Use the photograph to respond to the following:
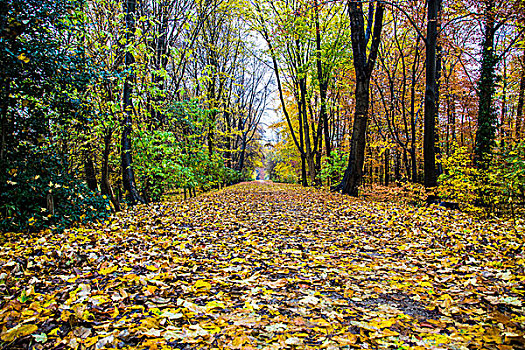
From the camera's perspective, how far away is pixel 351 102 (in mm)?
18844

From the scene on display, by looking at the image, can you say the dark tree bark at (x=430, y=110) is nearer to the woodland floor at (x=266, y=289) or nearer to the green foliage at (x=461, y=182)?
the green foliage at (x=461, y=182)

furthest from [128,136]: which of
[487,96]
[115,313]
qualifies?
[487,96]

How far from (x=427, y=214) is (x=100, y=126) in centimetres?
765

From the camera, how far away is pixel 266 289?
2.63 meters

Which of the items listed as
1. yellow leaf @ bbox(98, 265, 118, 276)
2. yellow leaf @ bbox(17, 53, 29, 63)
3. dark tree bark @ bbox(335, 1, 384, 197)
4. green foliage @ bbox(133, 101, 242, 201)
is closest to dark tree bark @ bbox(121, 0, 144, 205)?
green foliage @ bbox(133, 101, 242, 201)

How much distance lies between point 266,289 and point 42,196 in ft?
15.5

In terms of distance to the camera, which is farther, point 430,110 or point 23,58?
point 430,110

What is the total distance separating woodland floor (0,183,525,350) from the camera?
179 centimetres

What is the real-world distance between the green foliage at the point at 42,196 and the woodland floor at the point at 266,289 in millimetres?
492

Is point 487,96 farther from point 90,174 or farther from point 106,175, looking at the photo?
point 90,174

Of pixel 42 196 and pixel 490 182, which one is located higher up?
pixel 490 182

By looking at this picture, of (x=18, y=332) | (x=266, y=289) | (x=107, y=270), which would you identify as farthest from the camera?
(x=107, y=270)

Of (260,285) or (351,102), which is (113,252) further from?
(351,102)

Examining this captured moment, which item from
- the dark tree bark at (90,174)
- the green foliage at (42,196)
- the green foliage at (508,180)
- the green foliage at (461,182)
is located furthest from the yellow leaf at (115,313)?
the green foliage at (461,182)
